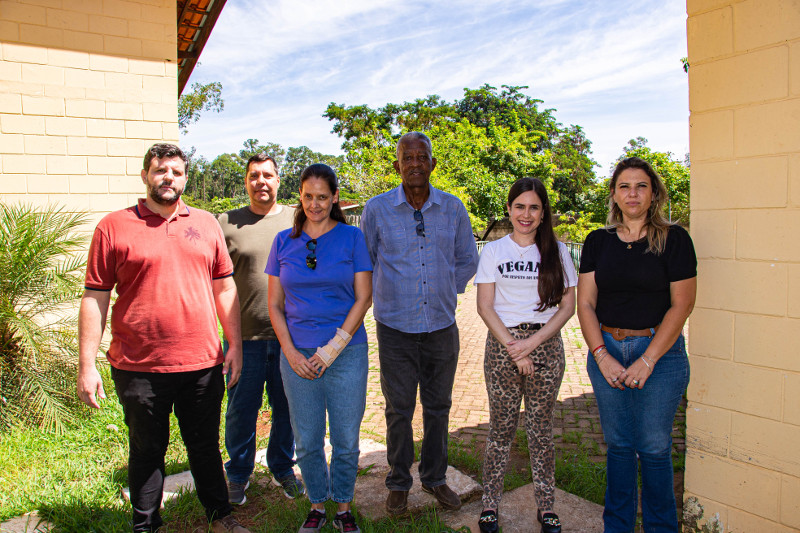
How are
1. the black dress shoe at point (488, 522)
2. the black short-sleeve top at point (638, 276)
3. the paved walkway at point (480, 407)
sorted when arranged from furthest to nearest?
the paved walkway at point (480, 407) < the black dress shoe at point (488, 522) < the black short-sleeve top at point (638, 276)

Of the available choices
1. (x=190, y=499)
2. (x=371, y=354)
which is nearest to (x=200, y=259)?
(x=190, y=499)

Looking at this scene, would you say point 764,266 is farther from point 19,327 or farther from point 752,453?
point 19,327

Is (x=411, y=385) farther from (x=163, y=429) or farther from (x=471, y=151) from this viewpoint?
(x=471, y=151)

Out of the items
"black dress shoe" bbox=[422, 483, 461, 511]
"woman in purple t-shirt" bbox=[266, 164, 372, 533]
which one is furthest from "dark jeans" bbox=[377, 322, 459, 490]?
"woman in purple t-shirt" bbox=[266, 164, 372, 533]

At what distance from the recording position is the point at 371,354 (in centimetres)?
758

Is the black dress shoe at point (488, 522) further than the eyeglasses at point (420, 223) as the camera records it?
No

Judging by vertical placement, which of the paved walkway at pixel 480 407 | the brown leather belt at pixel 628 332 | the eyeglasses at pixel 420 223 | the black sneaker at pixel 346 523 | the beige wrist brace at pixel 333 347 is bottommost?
the paved walkway at pixel 480 407

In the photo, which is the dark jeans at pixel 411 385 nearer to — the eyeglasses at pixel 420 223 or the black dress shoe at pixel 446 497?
the black dress shoe at pixel 446 497

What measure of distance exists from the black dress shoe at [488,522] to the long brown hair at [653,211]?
5.40ft

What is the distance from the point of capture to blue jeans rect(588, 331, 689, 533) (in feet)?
8.61

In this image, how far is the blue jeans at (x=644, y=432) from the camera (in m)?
2.62

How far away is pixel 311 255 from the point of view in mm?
2900

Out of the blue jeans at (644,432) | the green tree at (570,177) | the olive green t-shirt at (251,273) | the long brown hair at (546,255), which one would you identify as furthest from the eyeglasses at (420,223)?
the green tree at (570,177)

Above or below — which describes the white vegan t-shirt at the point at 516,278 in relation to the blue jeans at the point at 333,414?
above
